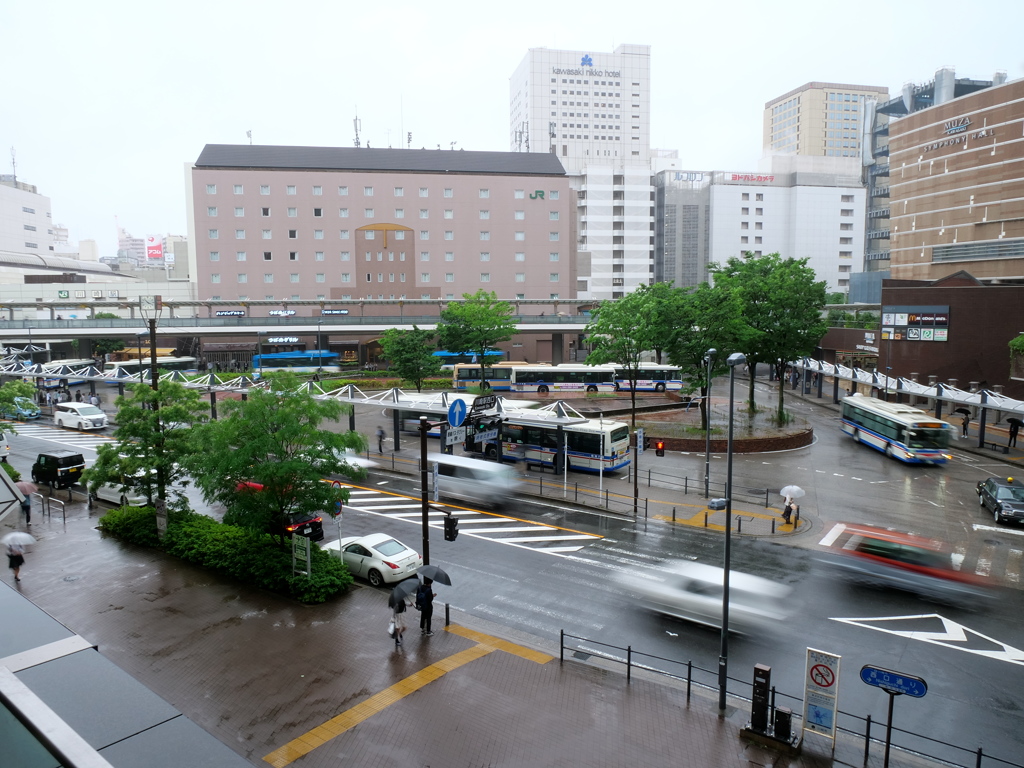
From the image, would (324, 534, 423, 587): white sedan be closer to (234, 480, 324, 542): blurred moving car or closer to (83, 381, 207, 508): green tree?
(234, 480, 324, 542): blurred moving car

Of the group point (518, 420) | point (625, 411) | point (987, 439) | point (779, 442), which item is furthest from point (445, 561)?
point (987, 439)

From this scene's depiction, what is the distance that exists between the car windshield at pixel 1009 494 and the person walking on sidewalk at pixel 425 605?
22.8 metres

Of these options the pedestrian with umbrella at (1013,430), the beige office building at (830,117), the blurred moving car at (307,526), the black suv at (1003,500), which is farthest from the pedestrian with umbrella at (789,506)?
the beige office building at (830,117)

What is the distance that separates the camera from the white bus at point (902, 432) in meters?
34.2

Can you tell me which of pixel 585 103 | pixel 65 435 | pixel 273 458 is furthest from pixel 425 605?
pixel 585 103

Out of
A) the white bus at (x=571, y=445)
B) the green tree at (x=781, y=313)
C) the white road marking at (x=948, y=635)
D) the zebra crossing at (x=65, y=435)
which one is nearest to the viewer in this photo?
the white road marking at (x=948, y=635)

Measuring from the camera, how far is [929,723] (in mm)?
12852

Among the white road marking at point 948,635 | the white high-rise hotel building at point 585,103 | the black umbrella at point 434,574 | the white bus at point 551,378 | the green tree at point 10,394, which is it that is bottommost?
the white road marking at point 948,635

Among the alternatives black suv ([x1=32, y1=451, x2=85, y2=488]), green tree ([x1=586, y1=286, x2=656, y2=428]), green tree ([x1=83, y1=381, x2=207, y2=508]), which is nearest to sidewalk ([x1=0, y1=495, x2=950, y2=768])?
green tree ([x1=83, y1=381, x2=207, y2=508])

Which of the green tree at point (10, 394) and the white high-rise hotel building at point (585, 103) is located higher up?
the white high-rise hotel building at point (585, 103)

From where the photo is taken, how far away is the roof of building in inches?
3349

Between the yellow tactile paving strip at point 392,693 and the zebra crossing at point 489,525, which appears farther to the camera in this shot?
the zebra crossing at point 489,525

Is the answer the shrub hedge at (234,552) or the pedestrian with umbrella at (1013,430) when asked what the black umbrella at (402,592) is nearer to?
the shrub hedge at (234,552)

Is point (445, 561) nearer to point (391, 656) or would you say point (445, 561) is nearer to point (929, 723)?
point (391, 656)
